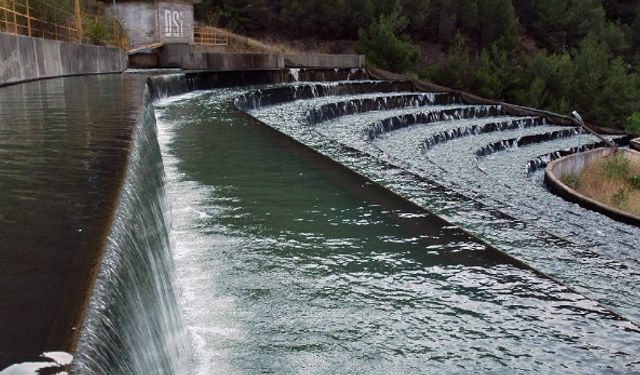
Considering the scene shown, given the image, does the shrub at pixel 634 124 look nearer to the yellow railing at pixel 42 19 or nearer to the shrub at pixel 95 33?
the shrub at pixel 95 33

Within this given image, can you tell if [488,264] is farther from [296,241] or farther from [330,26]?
[330,26]

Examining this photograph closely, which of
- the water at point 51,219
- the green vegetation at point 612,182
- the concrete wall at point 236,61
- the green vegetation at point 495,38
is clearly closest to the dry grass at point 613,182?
the green vegetation at point 612,182

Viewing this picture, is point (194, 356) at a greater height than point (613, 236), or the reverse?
point (194, 356)

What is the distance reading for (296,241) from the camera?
4.47 m

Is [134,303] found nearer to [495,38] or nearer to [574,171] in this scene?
[574,171]

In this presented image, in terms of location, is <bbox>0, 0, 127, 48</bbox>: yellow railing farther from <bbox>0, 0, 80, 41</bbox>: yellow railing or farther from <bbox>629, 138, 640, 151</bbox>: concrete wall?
<bbox>629, 138, 640, 151</bbox>: concrete wall

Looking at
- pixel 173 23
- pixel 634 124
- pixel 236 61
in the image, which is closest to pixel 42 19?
pixel 236 61

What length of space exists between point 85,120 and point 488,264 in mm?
4043

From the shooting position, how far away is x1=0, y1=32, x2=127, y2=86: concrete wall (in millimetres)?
10222

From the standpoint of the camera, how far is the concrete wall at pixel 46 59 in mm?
10222

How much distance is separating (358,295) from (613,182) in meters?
11.7

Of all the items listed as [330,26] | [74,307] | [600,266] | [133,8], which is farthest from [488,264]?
[330,26]

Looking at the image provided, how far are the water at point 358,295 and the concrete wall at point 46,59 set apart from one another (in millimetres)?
6074

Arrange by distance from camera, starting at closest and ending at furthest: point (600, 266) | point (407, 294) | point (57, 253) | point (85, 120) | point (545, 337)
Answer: point (57, 253) → point (545, 337) → point (407, 294) → point (600, 266) → point (85, 120)
